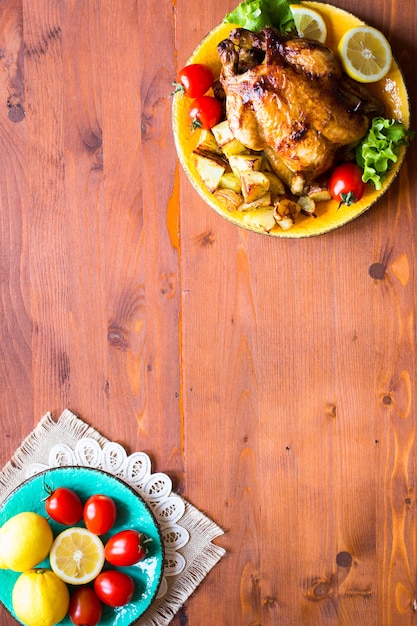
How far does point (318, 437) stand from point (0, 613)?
1025 millimetres

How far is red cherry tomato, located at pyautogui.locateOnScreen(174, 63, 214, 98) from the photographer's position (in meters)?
1.58

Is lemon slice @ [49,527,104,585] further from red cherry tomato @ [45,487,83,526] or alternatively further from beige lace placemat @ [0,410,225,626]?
beige lace placemat @ [0,410,225,626]

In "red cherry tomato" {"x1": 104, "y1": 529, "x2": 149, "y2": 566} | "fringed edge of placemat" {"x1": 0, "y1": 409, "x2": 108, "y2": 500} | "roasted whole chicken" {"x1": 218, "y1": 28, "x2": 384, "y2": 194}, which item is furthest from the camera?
"fringed edge of placemat" {"x1": 0, "y1": 409, "x2": 108, "y2": 500}

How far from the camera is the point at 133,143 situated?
5.90 ft

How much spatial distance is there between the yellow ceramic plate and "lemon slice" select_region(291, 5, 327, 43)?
0.09 ft

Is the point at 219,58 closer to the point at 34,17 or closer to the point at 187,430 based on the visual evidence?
the point at 34,17

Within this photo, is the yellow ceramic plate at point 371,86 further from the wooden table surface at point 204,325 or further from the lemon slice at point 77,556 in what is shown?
the lemon slice at point 77,556

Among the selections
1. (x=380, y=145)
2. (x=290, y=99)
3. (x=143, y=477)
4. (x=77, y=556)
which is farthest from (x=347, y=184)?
(x=77, y=556)

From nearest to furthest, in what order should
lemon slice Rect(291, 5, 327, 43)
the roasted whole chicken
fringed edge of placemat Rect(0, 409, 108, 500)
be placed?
1. the roasted whole chicken
2. lemon slice Rect(291, 5, 327, 43)
3. fringed edge of placemat Rect(0, 409, 108, 500)

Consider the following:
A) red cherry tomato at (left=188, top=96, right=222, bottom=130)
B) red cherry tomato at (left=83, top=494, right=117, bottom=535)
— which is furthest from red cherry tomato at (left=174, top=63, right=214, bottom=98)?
red cherry tomato at (left=83, top=494, right=117, bottom=535)

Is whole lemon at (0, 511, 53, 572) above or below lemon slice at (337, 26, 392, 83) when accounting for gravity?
below

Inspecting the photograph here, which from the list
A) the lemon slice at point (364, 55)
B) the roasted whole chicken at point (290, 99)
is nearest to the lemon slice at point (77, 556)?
the roasted whole chicken at point (290, 99)

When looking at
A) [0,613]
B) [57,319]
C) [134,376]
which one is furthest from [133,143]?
[0,613]

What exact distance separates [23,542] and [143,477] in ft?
1.15
